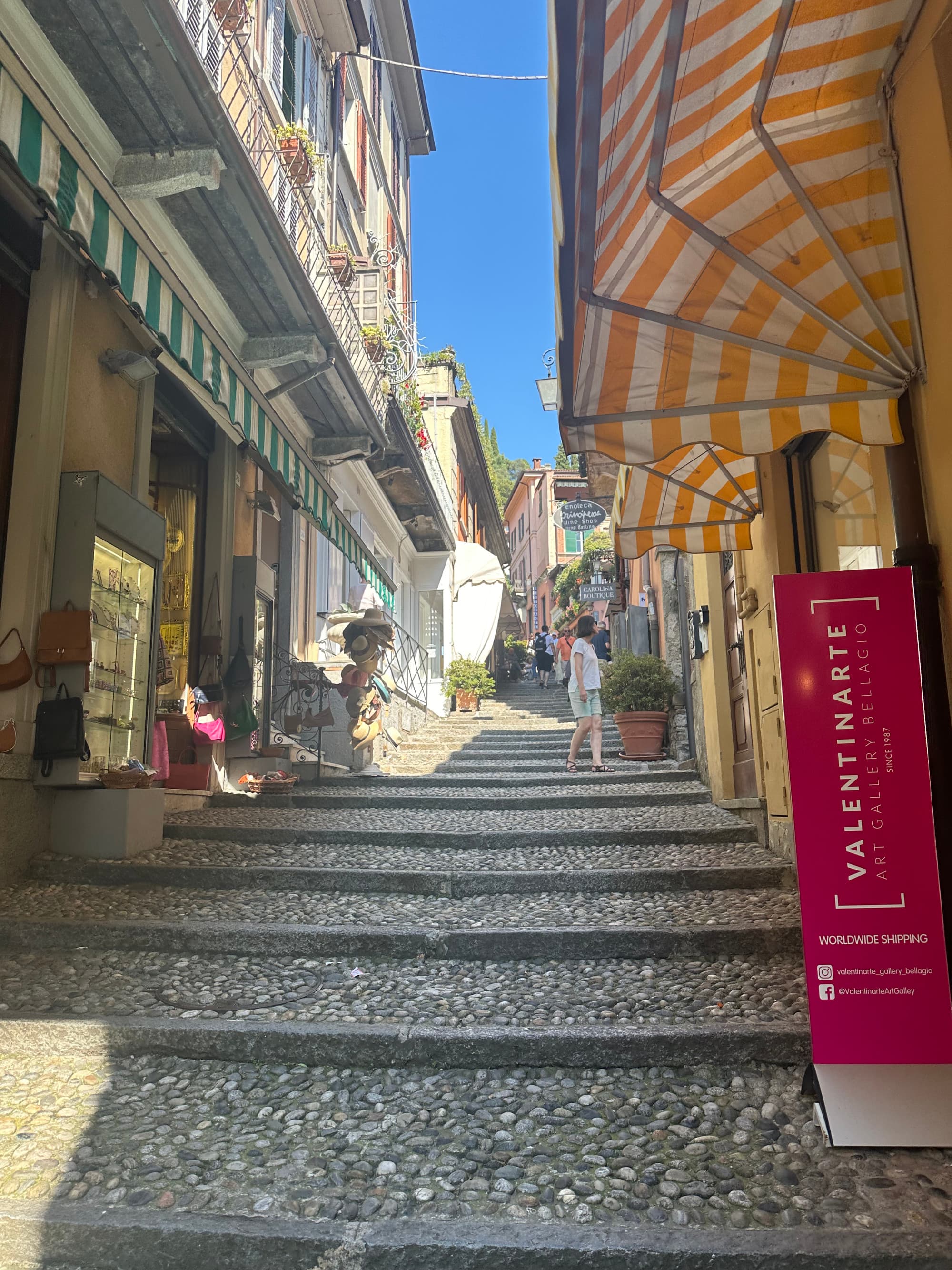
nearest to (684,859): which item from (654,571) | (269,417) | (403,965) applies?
(403,965)

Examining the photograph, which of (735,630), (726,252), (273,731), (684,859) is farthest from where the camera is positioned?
(273,731)

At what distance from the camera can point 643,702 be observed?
410 inches

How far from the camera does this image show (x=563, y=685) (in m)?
25.7

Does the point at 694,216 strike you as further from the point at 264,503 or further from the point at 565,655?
the point at 565,655

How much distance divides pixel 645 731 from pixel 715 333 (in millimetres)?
7201

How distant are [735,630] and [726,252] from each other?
4.41m

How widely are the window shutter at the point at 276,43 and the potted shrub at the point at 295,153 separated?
4.80 feet

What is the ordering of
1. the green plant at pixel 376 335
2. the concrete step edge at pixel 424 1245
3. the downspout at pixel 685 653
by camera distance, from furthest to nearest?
the green plant at pixel 376 335, the downspout at pixel 685 653, the concrete step edge at pixel 424 1245

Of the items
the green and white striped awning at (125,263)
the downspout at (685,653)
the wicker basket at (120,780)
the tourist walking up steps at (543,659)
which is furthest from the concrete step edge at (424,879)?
the tourist walking up steps at (543,659)

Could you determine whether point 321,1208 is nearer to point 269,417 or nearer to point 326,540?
point 269,417

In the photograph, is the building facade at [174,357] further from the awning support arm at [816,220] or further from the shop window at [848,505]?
the shop window at [848,505]

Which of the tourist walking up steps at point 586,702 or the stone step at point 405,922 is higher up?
the tourist walking up steps at point 586,702

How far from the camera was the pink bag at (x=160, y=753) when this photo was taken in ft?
23.8

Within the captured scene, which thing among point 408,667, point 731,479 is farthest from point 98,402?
point 408,667
